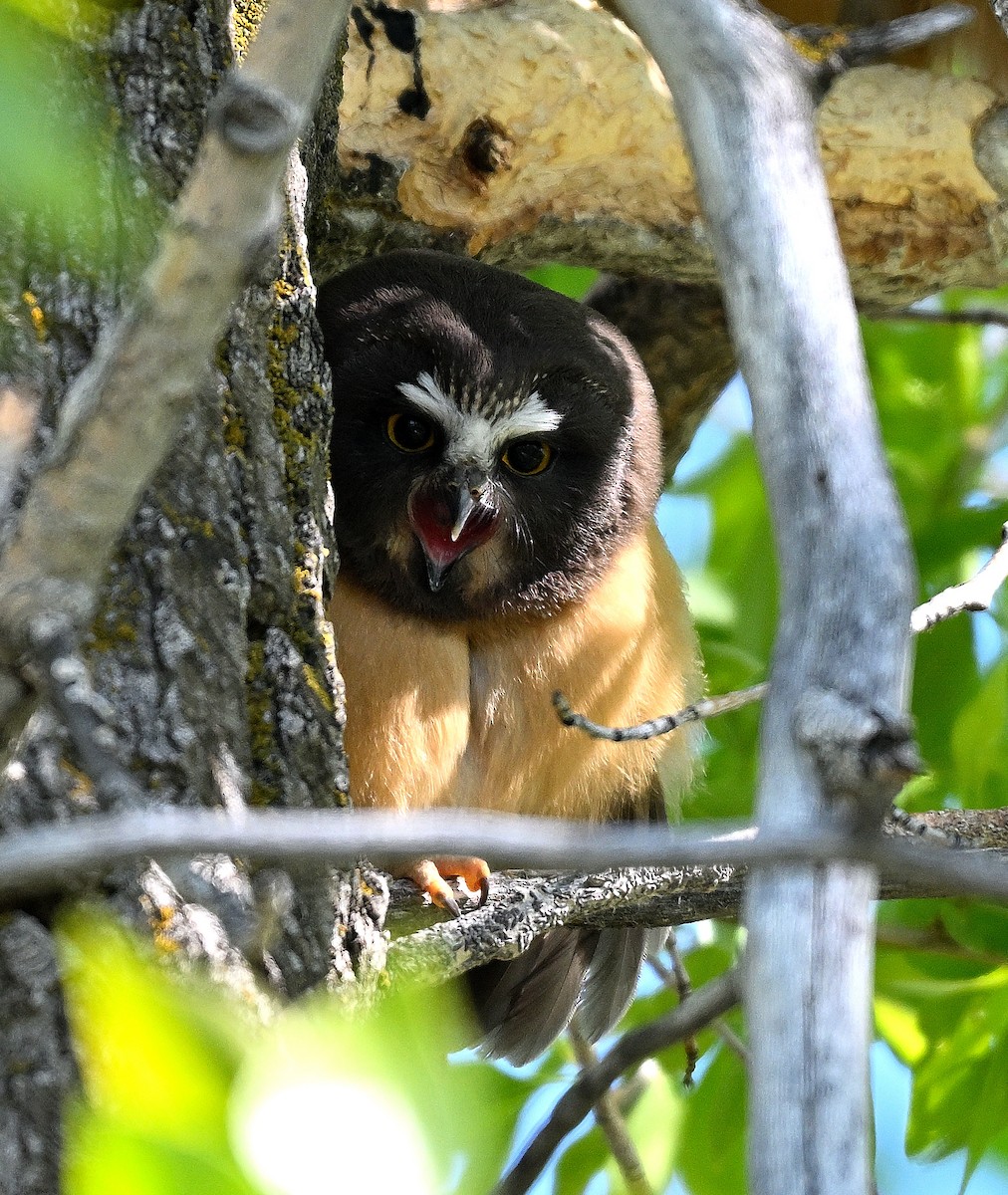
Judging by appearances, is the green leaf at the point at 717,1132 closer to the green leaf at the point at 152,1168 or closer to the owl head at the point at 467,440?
the owl head at the point at 467,440

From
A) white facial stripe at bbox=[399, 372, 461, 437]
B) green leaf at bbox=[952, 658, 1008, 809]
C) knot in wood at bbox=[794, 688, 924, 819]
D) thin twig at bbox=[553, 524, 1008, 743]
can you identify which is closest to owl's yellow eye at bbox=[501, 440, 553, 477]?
white facial stripe at bbox=[399, 372, 461, 437]

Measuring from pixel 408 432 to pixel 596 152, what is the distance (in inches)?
37.3

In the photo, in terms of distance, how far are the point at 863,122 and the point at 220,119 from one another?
2.93m

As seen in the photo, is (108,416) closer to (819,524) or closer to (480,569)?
(819,524)

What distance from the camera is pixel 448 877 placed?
311 cm

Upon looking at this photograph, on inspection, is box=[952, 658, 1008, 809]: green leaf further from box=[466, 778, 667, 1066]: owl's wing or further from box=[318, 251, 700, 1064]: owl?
box=[466, 778, 667, 1066]: owl's wing

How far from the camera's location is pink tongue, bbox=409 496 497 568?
10.5 ft

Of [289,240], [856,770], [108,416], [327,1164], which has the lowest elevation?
[327,1164]

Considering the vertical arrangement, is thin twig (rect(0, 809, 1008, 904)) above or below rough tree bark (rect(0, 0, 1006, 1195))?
below

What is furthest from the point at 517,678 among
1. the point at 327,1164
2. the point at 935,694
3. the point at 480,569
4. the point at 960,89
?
the point at 327,1164

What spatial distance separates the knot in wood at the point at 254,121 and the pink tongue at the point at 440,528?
6.41 ft

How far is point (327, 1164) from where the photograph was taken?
0.84 meters

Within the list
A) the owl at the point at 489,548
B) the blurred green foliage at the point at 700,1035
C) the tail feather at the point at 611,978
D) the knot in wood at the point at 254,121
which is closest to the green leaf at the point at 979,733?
the blurred green foliage at the point at 700,1035

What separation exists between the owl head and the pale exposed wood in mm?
282
